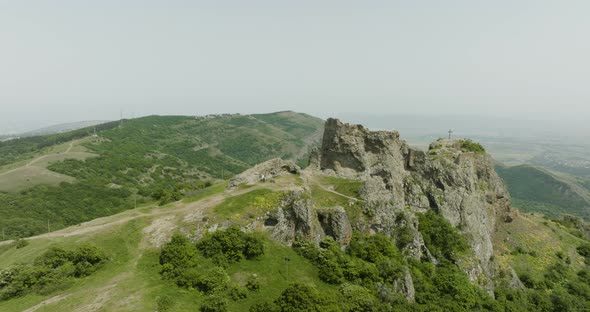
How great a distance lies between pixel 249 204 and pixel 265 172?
11.7m

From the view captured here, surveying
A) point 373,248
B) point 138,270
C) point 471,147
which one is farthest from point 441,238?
point 138,270

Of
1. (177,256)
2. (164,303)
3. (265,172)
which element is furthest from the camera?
(265,172)

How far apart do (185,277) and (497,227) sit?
219ft

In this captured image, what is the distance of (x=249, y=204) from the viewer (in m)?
45.8

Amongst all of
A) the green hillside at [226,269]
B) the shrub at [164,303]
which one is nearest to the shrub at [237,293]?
the green hillside at [226,269]

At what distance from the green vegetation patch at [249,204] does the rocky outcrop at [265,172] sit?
6.25 meters

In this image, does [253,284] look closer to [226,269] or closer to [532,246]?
[226,269]

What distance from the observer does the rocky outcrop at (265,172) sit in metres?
54.4

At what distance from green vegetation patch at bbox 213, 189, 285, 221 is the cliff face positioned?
613 inches

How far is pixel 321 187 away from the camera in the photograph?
2179 inches

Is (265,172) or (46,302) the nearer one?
(46,302)

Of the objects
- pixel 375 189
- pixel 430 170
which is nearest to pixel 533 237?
pixel 430 170

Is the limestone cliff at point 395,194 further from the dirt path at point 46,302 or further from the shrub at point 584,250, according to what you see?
the dirt path at point 46,302

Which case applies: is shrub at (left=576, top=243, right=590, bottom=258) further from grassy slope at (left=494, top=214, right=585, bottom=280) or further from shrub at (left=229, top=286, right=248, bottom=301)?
shrub at (left=229, top=286, right=248, bottom=301)
